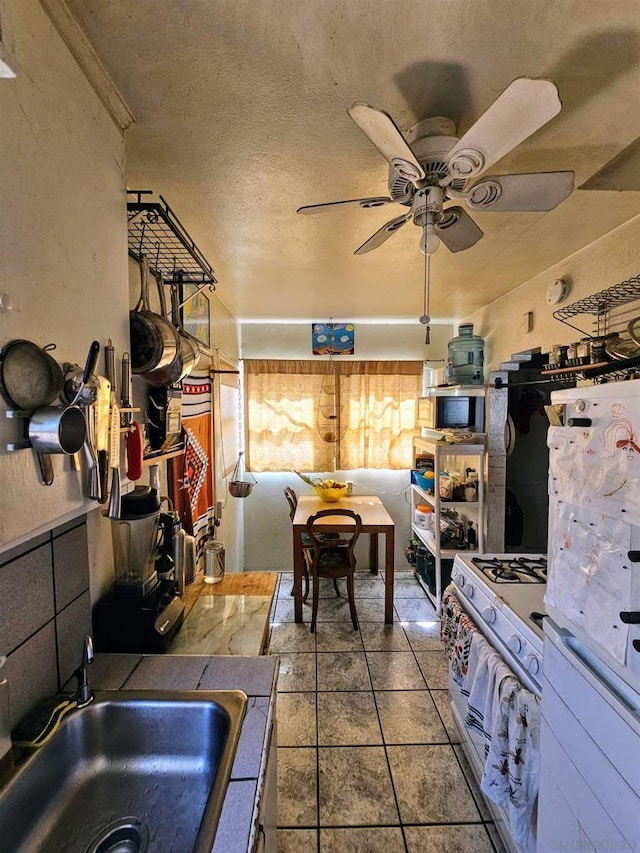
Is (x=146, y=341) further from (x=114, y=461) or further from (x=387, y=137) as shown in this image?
(x=387, y=137)

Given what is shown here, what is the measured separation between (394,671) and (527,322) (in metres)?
2.40

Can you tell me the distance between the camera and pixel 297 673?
2.34 meters

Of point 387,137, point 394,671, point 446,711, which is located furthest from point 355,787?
point 387,137

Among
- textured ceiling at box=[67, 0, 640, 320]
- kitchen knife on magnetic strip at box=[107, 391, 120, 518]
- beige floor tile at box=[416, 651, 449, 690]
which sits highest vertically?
textured ceiling at box=[67, 0, 640, 320]

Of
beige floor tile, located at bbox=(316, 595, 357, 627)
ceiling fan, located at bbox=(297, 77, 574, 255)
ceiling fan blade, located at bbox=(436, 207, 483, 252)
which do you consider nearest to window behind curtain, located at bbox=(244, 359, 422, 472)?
beige floor tile, located at bbox=(316, 595, 357, 627)

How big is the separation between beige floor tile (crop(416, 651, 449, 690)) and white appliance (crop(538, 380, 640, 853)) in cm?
126

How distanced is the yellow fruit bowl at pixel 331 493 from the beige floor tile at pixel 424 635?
46.0 inches

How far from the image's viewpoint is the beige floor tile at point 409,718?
1.88 meters

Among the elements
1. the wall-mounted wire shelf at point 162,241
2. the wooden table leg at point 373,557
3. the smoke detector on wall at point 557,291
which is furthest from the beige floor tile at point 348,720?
the smoke detector on wall at point 557,291

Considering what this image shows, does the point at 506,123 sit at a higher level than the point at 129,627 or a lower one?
higher

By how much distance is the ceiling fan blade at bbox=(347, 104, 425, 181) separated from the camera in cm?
80

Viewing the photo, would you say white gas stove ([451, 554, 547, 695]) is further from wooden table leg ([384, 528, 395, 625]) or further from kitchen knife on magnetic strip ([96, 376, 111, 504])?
kitchen knife on magnetic strip ([96, 376, 111, 504])

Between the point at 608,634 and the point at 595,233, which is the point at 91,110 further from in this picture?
the point at 595,233

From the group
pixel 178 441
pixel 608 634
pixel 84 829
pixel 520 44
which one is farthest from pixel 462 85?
pixel 84 829
